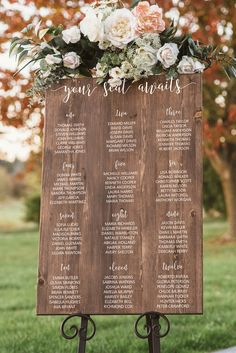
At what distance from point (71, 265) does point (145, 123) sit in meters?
1.04

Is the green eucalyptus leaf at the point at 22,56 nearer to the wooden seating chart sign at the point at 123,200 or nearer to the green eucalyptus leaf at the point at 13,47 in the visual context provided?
the green eucalyptus leaf at the point at 13,47

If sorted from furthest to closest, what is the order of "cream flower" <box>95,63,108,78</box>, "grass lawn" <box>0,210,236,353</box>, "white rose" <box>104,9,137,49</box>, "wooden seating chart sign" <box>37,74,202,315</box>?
1. "grass lawn" <box>0,210,236,353</box>
2. "cream flower" <box>95,63,108,78</box>
3. "white rose" <box>104,9,137,49</box>
4. "wooden seating chart sign" <box>37,74,202,315</box>

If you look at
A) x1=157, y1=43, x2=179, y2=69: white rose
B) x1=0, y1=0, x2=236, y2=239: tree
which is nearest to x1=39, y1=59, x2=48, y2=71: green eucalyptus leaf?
x1=157, y1=43, x2=179, y2=69: white rose

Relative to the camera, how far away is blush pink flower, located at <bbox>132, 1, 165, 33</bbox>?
4.41 m

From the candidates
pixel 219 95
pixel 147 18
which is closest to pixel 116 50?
pixel 147 18

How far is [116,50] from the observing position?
454 centimetres

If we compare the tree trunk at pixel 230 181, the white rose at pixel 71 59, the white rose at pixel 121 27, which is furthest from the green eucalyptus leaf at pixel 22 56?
the tree trunk at pixel 230 181

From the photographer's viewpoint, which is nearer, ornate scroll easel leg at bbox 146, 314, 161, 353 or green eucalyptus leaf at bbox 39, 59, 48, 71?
ornate scroll easel leg at bbox 146, 314, 161, 353

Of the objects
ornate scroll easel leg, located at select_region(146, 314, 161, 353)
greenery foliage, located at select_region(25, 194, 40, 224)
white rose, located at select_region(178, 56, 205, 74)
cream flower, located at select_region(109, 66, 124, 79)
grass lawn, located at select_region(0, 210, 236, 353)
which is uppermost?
greenery foliage, located at select_region(25, 194, 40, 224)

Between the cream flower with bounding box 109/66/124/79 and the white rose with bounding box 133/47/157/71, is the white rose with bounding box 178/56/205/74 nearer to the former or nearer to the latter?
the white rose with bounding box 133/47/157/71

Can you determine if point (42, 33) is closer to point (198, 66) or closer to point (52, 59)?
point (52, 59)

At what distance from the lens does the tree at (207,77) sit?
10.3 metres

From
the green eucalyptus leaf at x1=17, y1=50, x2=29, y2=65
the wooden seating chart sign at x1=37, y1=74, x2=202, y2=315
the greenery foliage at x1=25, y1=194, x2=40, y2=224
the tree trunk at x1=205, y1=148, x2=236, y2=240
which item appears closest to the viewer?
the wooden seating chart sign at x1=37, y1=74, x2=202, y2=315

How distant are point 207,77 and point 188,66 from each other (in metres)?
7.73
